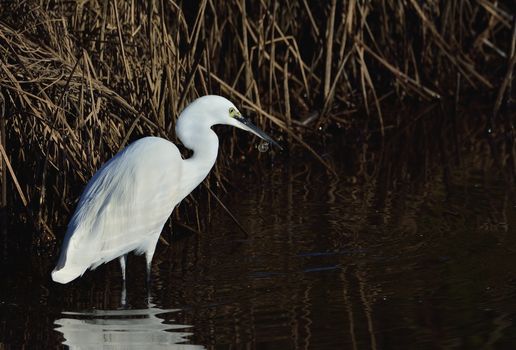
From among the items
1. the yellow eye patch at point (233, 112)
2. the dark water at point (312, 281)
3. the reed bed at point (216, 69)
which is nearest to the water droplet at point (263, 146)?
the reed bed at point (216, 69)

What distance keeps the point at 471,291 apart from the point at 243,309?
1.05 m

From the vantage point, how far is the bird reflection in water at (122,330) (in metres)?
4.45

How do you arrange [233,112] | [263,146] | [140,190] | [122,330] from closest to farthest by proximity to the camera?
1. [122,330]
2. [140,190]
3. [233,112]
4. [263,146]

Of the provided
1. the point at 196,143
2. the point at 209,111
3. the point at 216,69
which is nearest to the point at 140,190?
the point at 196,143

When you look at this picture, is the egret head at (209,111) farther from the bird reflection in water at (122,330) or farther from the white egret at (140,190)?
the bird reflection in water at (122,330)

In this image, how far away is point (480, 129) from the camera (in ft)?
27.2

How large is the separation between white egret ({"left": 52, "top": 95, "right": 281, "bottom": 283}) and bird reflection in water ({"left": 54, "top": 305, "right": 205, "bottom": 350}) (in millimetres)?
280

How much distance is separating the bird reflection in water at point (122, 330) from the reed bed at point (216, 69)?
1.15m

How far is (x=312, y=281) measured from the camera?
5.16 m

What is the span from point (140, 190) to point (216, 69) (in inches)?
104

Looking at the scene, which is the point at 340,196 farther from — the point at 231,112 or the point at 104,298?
the point at 104,298

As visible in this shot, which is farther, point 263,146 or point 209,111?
point 263,146

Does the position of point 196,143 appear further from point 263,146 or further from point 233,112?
point 263,146

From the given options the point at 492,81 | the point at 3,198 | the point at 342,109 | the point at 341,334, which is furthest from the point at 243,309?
the point at 492,81
